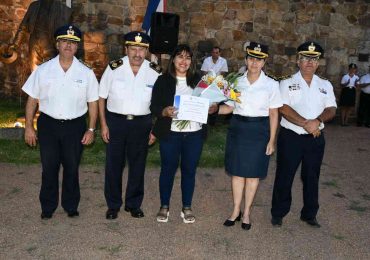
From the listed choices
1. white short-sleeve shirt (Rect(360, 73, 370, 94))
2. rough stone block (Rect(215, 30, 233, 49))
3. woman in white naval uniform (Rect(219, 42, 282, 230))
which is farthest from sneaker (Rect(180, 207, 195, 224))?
white short-sleeve shirt (Rect(360, 73, 370, 94))

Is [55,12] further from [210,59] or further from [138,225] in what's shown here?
[138,225]

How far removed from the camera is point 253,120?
174 inches

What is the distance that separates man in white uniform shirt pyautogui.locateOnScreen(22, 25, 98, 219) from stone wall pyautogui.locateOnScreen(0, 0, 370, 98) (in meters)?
7.82

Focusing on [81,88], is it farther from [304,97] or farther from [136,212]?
[304,97]

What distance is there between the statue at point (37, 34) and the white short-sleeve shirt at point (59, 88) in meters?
3.96

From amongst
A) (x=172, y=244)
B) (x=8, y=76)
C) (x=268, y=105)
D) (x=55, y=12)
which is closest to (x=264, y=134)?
(x=268, y=105)

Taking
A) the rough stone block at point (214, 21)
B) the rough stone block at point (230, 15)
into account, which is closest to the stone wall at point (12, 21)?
the rough stone block at point (214, 21)

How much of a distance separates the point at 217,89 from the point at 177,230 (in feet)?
4.63

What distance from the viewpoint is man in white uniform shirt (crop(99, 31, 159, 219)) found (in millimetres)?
4457

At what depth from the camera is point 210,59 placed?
38.8ft

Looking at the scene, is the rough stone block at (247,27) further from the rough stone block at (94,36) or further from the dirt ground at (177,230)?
the dirt ground at (177,230)

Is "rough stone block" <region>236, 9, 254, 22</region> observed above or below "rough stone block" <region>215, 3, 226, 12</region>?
below

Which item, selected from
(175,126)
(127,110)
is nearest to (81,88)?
(127,110)

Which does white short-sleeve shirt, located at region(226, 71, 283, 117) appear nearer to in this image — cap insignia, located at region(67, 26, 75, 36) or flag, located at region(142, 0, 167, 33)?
cap insignia, located at region(67, 26, 75, 36)
